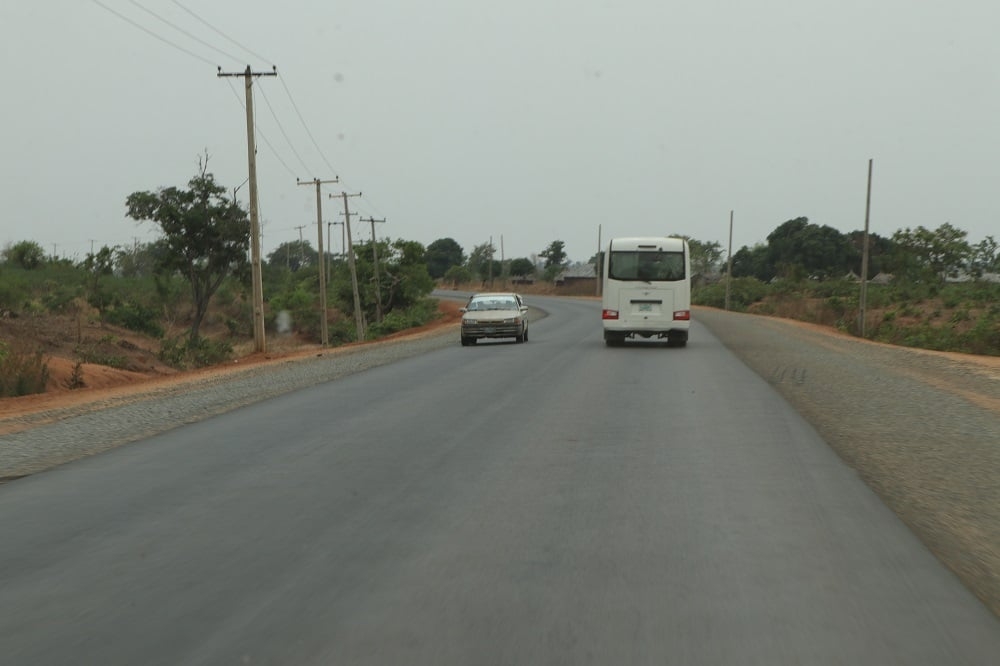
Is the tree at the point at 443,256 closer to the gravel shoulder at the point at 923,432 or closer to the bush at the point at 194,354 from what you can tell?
the bush at the point at 194,354

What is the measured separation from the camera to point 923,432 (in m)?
11.3

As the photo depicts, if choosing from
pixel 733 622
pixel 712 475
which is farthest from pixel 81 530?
pixel 712 475

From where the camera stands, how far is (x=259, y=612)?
4832 mm

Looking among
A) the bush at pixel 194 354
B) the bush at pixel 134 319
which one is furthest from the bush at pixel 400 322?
A: the bush at pixel 194 354

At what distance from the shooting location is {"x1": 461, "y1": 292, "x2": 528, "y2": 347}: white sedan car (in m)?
29.1

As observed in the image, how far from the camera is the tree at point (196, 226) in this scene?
4447 centimetres

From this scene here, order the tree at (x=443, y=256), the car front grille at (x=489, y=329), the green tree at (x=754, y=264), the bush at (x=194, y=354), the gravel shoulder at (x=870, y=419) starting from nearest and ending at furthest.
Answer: the gravel shoulder at (x=870, y=419)
the car front grille at (x=489, y=329)
the bush at (x=194, y=354)
the green tree at (x=754, y=264)
the tree at (x=443, y=256)

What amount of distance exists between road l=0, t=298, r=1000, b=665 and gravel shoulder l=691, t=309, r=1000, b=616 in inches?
10.2

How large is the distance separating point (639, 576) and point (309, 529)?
2.33 metres

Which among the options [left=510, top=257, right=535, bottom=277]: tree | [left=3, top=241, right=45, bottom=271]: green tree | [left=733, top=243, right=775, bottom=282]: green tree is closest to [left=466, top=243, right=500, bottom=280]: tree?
[left=510, top=257, right=535, bottom=277]: tree

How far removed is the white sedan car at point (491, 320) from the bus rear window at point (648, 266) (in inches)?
153

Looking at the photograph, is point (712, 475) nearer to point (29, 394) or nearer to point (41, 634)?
point (41, 634)

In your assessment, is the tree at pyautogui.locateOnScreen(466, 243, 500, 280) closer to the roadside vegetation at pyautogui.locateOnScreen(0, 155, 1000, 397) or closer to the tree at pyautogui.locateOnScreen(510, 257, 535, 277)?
the tree at pyautogui.locateOnScreen(510, 257, 535, 277)

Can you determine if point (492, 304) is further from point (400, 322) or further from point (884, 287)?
point (884, 287)
